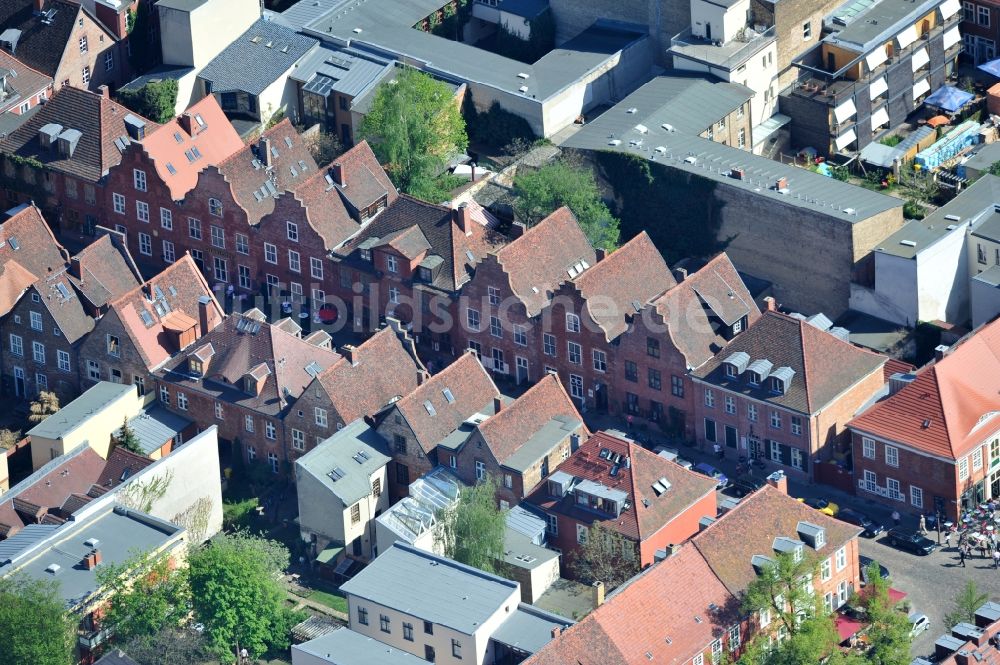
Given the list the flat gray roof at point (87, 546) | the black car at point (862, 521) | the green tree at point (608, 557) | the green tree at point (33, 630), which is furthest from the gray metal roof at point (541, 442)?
the green tree at point (33, 630)

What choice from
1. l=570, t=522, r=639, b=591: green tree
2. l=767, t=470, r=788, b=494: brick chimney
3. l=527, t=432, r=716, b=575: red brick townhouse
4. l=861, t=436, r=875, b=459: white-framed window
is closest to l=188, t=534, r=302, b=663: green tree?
l=527, t=432, r=716, b=575: red brick townhouse

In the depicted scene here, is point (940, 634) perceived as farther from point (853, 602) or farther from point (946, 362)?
point (946, 362)

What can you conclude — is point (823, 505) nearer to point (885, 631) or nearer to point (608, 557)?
point (608, 557)

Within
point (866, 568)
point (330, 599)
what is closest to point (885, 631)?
point (866, 568)

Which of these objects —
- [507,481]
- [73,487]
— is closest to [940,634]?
[507,481]

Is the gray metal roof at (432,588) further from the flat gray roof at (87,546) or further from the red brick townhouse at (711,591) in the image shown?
the flat gray roof at (87,546)
